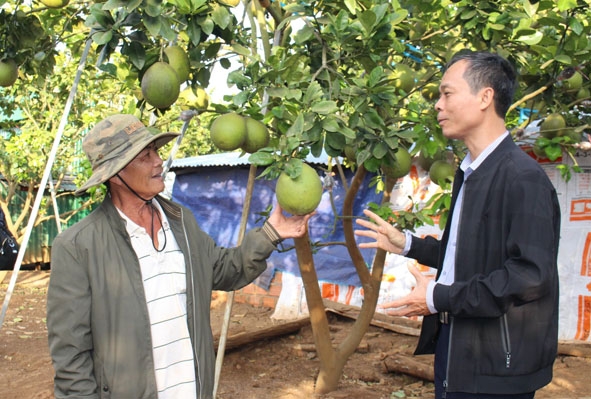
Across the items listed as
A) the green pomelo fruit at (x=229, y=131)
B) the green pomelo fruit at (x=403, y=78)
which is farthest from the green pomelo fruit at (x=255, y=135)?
the green pomelo fruit at (x=403, y=78)

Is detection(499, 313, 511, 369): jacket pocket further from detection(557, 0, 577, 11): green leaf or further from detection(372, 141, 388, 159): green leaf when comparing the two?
detection(557, 0, 577, 11): green leaf

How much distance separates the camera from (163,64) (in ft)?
7.64

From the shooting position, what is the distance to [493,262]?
1.78 meters

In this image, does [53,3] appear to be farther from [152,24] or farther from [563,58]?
[563,58]

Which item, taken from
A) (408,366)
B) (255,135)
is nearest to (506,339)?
(255,135)

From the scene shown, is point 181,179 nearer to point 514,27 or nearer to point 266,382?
point 266,382

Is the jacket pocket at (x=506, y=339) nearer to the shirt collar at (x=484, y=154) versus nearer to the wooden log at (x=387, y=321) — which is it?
the shirt collar at (x=484, y=154)

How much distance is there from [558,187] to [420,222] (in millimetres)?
3328

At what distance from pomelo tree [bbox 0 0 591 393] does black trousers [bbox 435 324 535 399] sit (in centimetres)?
73

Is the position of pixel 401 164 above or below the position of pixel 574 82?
below

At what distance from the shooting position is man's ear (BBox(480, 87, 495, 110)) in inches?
72.9

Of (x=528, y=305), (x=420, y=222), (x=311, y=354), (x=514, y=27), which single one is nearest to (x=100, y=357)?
(x=528, y=305)

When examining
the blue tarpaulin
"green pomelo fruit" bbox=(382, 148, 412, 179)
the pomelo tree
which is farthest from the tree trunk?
the blue tarpaulin

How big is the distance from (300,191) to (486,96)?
65 cm
